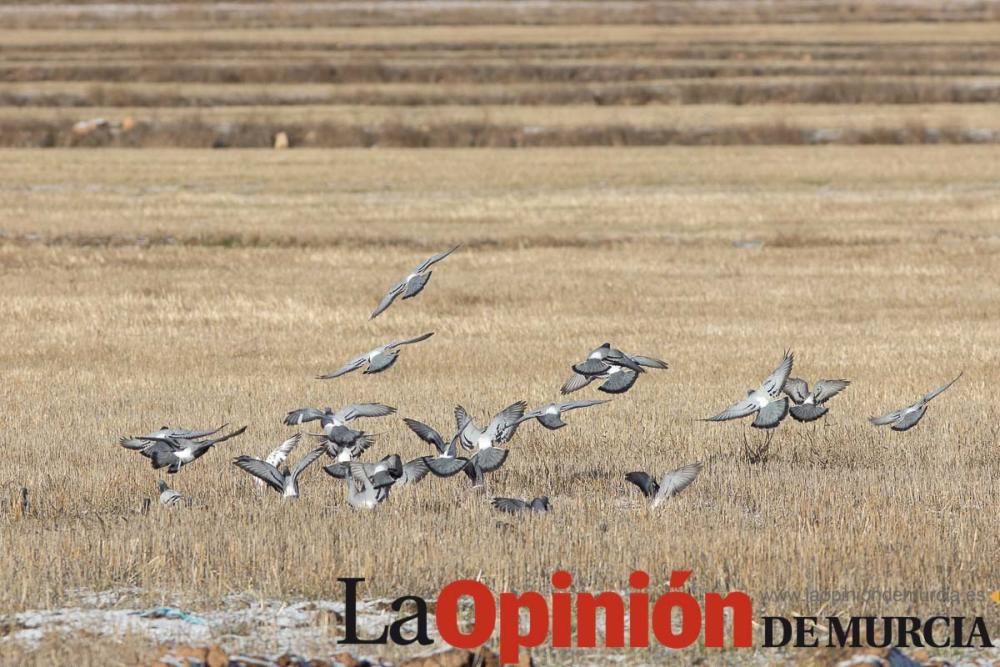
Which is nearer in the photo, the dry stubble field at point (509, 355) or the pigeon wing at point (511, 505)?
the dry stubble field at point (509, 355)

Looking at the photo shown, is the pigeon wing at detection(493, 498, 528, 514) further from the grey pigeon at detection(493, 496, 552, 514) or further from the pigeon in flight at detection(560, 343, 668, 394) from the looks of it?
the pigeon in flight at detection(560, 343, 668, 394)

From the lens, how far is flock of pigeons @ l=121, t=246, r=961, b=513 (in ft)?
31.4

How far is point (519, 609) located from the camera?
25.0ft

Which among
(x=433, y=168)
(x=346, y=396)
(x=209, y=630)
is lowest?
(x=209, y=630)

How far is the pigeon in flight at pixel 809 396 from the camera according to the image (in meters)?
10.6

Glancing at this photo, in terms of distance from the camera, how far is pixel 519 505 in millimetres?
9398

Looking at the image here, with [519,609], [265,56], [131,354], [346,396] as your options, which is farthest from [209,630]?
[265,56]

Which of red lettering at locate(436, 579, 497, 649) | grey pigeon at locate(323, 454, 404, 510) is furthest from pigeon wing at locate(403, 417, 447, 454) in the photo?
red lettering at locate(436, 579, 497, 649)

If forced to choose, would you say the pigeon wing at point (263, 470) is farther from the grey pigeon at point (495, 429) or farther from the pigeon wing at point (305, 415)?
the grey pigeon at point (495, 429)

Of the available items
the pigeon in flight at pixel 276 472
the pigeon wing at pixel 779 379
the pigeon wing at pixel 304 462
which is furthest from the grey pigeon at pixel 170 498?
the pigeon wing at pixel 779 379

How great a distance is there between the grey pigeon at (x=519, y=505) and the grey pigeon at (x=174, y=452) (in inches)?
69.6

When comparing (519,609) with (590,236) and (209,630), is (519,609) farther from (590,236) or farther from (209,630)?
(590,236)

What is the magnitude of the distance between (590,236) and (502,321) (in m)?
8.38

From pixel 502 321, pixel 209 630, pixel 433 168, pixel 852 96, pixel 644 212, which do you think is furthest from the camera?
pixel 852 96
